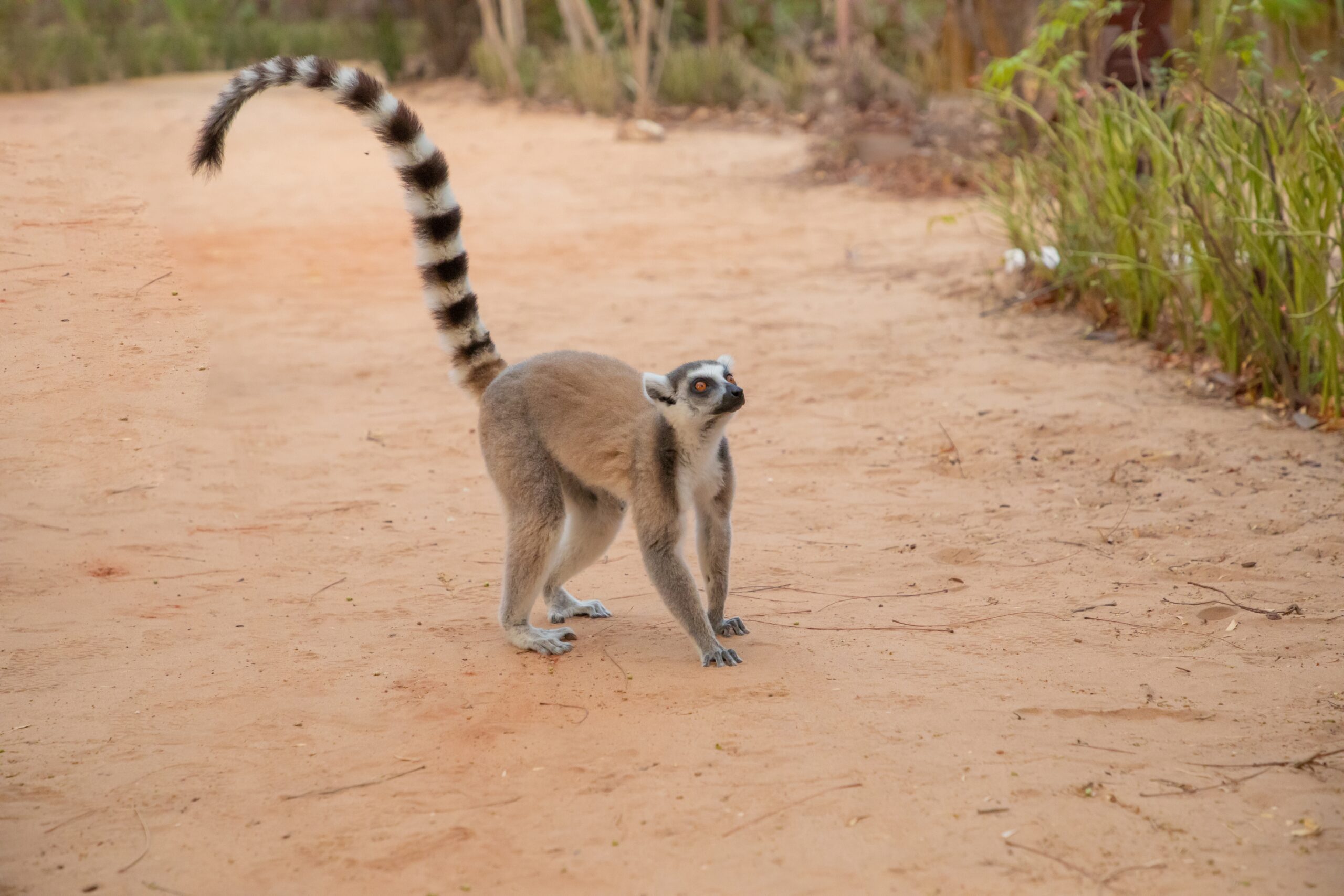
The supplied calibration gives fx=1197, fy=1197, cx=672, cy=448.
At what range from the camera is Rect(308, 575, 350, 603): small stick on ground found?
450 cm

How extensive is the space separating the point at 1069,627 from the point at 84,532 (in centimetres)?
407

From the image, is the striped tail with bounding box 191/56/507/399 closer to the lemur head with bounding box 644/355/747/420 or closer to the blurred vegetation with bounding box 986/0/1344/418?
the lemur head with bounding box 644/355/747/420

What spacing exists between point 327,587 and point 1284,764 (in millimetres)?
3292

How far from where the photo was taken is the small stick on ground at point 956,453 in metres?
5.73

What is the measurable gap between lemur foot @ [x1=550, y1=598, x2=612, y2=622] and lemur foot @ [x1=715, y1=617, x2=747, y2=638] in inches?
21.4

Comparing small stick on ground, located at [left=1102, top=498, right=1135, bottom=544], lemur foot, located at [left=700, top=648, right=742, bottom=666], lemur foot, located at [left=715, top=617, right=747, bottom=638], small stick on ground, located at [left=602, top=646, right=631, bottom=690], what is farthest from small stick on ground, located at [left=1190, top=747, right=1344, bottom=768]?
small stick on ground, located at [left=1102, top=498, right=1135, bottom=544]

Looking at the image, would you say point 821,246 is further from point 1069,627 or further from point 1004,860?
point 1004,860

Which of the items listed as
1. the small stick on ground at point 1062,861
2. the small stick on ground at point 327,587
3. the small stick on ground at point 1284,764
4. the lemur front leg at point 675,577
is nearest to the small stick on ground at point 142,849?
the small stick on ground at point 327,587

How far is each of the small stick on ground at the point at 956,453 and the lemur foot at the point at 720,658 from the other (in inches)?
88.3

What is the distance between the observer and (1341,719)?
3.25m

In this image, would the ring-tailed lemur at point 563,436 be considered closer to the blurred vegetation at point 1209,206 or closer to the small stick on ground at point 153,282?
the small stick on ground at point 153,282

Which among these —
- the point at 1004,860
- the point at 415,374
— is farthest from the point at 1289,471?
the point at 415,374

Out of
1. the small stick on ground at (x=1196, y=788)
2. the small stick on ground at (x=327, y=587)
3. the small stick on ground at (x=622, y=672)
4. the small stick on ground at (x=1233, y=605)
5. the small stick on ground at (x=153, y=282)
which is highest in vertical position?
the small stick on ground at (x=153, y=282)

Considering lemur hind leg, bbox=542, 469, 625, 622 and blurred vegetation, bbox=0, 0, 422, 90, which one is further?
blurred vegetation, bbox=0, 0, 422, 90
